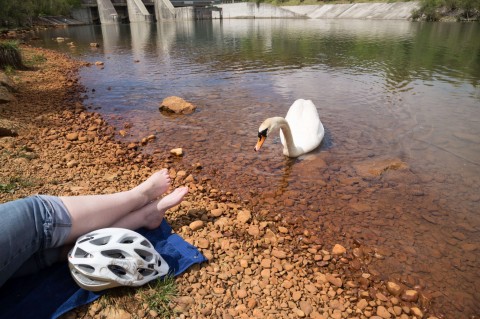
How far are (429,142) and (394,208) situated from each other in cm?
359

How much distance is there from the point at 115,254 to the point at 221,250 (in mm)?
1432

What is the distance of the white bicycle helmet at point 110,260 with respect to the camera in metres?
2.93

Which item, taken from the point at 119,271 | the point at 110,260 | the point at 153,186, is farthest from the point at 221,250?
the point at 110,260

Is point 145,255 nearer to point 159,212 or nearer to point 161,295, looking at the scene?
point 161,295

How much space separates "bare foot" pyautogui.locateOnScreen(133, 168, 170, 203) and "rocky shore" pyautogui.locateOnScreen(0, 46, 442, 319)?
1.76 ft

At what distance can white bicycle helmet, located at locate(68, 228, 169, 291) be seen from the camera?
293 centimetres

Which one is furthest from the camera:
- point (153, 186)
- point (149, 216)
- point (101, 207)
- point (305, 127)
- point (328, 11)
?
point (328, 11)

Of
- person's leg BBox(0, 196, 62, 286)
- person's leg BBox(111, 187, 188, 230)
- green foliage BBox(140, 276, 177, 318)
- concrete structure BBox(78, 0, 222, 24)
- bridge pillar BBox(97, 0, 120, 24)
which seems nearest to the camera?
person's leg BBox(0, 196, 62, 286)

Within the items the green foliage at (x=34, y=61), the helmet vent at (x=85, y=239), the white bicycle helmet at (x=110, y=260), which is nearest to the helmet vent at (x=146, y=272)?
A: the white bicycle helmet at (x=110, y=260)

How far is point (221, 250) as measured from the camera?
406cm

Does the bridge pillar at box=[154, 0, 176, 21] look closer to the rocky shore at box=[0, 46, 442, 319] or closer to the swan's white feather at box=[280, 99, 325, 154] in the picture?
the rocky shore at box=[0, 46, 442, 319]

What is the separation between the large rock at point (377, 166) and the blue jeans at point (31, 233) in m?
5.37

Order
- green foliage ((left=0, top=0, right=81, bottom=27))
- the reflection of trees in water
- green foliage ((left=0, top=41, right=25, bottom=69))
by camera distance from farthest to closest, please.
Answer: green foliage ((left=0, top=0, right=81, bottom=27))
the reflection of trees in water
green foliage ((left=0, top=41, right=25, bottom=69))

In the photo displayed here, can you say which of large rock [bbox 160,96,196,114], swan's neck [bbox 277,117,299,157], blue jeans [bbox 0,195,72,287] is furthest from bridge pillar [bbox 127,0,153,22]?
blue jeans [bbox 0,195,72,287]
